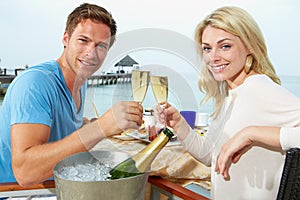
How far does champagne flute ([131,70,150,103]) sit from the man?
0.04 metres

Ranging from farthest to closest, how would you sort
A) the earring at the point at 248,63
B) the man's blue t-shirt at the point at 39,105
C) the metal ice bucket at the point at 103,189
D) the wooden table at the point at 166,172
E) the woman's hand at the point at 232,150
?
the earring at the point at 248,63
the man's blue t-shirt at the point at 39,105
the woman's hand at the point at 232,150
the wooden table at the point at 166,172
the metal ice bucket at the point at 103,189

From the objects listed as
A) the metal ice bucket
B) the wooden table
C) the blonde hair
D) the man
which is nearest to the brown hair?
the man

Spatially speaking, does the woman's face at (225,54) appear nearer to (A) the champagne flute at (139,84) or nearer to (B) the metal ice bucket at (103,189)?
(A) the champagne flute at (139,84)

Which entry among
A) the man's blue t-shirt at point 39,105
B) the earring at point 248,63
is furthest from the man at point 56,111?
the earring at point 248,63

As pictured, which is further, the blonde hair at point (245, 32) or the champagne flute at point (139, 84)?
the blonde hair at point (245, 32)

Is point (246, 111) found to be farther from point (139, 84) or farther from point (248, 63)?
point (139, 84)

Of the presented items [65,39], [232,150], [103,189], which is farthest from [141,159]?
[65,39]

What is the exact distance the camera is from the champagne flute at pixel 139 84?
0.49 meters

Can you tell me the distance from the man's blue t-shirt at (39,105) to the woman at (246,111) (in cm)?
38

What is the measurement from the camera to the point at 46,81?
0.91m

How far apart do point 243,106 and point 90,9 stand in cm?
58

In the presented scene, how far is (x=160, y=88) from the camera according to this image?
50 cm

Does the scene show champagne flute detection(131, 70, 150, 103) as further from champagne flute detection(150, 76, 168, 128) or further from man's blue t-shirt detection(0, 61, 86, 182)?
man's blue t-shirt detection(0, 61, 86, 182)

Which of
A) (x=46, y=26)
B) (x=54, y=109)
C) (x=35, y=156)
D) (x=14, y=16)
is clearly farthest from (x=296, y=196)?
(x=14, y=16)
